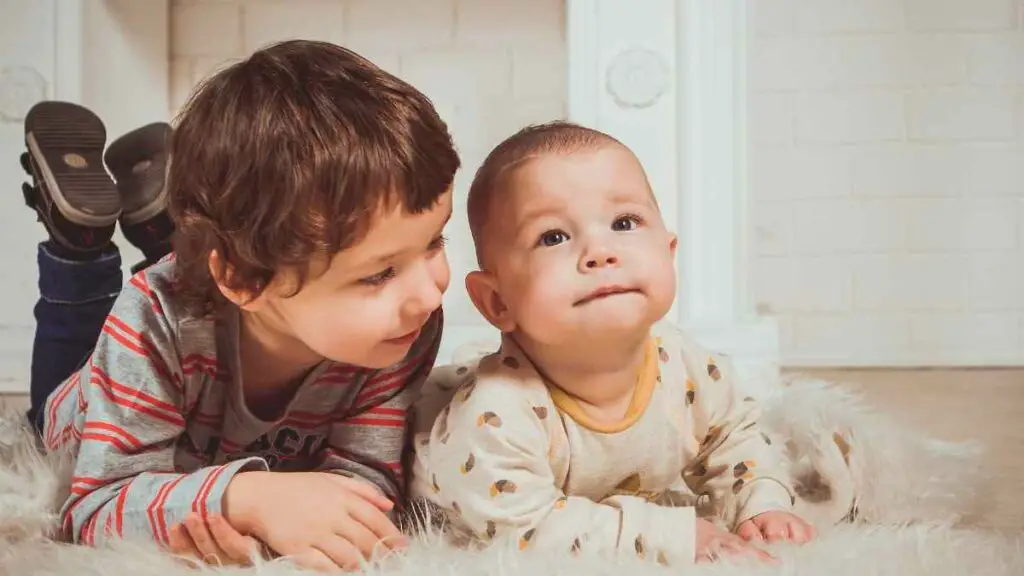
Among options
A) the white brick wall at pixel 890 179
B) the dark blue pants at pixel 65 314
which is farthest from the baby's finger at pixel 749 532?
the white brick wall at pixel 890 179

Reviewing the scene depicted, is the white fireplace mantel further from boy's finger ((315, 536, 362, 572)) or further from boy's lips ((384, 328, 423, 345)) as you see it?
boy's finger ((315, 536, 362, 572))

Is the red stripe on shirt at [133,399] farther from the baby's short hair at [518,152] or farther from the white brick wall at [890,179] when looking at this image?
the white brick wall at [890,179]

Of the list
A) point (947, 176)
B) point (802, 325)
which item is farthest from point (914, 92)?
point (802, 325)

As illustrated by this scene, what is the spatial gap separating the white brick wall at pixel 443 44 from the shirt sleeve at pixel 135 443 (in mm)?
1187

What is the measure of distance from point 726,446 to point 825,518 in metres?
0.12

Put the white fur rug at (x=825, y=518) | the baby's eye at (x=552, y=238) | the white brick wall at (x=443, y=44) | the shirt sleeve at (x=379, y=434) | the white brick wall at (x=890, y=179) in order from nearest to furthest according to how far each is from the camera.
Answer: the white fur rug at (x=825, y=518) → the baby's eye at (x=552, y=238) → the shirt sleeve at (x=379, y=434) → the white brick wall at (x=443, y=44) → the white brick wall at (x=890, y=179)

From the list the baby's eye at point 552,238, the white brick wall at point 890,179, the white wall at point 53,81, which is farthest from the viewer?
the white brick wall at point 890,179

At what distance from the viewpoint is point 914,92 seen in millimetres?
2229

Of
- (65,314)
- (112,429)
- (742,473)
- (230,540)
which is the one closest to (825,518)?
(742,473)

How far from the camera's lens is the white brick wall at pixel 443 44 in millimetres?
2064

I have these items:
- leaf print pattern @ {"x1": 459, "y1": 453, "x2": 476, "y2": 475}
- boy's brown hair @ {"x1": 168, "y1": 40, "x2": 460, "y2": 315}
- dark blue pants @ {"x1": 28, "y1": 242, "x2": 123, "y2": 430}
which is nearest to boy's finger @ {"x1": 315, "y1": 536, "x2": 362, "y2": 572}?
leaf print pattern @ {"x1": 459, "y1": 453, "x2": 476, "y2": 475}

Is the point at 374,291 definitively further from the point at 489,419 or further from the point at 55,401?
the point at 55,401

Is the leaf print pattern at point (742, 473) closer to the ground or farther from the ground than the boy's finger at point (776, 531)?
farther from the ground

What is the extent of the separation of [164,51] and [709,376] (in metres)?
1.54
